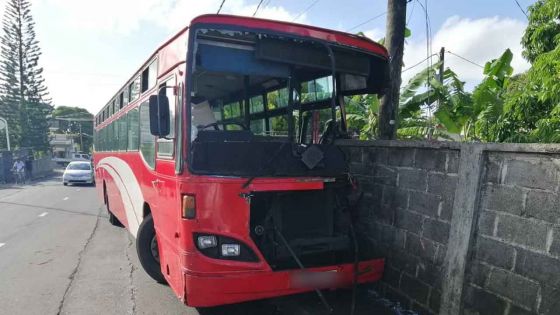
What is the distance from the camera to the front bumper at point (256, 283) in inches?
153

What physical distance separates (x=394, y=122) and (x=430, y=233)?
96.0 inches

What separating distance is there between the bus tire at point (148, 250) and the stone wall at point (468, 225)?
286cm

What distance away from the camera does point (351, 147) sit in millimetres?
5988

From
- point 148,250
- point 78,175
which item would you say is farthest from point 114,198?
point 78,175

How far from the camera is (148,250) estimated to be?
5730 mm

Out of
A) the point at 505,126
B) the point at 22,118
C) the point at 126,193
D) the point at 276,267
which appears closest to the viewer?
the point at 276,267

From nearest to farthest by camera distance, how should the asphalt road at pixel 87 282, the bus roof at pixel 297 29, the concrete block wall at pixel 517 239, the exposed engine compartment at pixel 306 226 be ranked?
1. the concrete block wall at pixel 517 239
2. the bus roof at pixel 297 29
3. the exposed engine compartment at pixel 306 226
4. the asphalt road at pixel 87 282

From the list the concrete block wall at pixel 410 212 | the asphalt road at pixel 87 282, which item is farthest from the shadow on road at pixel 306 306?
the concrete block wall at pixel 410 212

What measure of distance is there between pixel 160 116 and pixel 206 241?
4.11 feet

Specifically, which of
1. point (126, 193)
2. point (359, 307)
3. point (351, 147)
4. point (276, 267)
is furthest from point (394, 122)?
point (126, 193)

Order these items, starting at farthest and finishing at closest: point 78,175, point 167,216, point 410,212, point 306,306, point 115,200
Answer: point 78,175
point 115,200
point 306,306
point 410,212
point 167,216

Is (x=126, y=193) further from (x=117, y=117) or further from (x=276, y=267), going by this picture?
(x=276, y=267)

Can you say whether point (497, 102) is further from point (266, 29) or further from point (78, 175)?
point (78, 175)

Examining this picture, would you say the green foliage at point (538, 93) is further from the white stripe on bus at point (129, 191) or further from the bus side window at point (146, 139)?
the white stripe on bus at point (129, 191)
